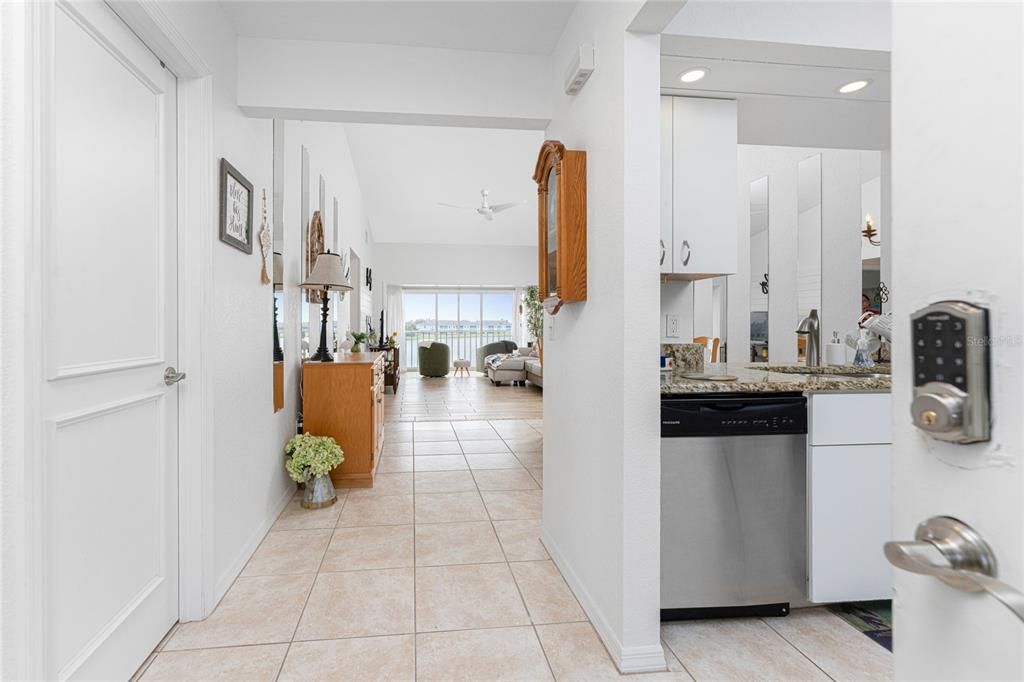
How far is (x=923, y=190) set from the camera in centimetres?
56

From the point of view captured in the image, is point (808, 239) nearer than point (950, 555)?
No

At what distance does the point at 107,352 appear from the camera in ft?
5.20

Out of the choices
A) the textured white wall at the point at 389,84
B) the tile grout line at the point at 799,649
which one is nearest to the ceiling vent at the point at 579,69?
the textured white wall at the point at 389,84

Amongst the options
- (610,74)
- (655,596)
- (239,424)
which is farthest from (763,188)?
(239,424)

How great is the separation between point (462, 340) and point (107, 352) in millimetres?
11791

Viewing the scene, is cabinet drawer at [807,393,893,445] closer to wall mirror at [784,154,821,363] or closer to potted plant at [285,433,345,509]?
wall mirror at [784,154,821,363]

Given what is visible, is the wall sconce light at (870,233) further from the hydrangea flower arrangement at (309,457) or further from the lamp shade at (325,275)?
the hydrangea flower arrangement at (309,457)

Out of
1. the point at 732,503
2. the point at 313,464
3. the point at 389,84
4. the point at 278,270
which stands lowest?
the point at 313,464

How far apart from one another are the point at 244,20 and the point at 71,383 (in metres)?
1.77

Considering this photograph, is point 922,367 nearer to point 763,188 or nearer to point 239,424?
point 239,424

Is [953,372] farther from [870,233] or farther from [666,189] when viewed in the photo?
[870,233]

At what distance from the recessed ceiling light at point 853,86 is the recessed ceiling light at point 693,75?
0.71m

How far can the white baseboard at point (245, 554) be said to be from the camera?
2.23 metres

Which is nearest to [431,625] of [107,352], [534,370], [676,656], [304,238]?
[676,656]
